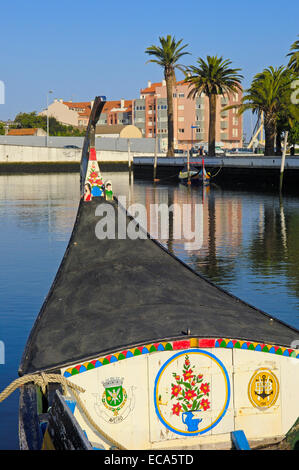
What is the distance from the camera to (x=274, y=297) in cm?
2216

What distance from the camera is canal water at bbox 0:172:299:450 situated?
19.6m

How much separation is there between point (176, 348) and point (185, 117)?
17798 cm

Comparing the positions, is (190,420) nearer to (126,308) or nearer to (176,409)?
(176,409)

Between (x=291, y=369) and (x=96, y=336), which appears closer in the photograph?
(x=291, y=369)

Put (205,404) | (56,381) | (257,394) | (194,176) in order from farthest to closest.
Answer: (194,176) → (257,394) → (205,404) → (56,381)

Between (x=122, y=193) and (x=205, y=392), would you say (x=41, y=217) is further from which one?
(x=205, y=392)

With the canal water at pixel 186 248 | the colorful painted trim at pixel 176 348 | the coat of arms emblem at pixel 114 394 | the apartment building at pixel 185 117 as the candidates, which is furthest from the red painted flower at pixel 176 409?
the apartment building at pixel 185 117

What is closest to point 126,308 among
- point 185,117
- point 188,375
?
point 188,375

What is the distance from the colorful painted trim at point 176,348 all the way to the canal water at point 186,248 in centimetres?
368

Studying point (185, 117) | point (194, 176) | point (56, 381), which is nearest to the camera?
point (56, 381)

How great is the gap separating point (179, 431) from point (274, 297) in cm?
1374

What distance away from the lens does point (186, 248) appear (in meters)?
33.1

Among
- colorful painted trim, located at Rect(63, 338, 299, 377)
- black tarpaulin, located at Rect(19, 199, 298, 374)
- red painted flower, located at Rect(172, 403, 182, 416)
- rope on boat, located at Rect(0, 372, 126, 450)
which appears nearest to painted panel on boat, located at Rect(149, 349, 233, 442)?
red painted flower, located at Rect(172, 403, 182, 416)

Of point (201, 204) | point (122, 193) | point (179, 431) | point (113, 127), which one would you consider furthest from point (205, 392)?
point (113, 127)
